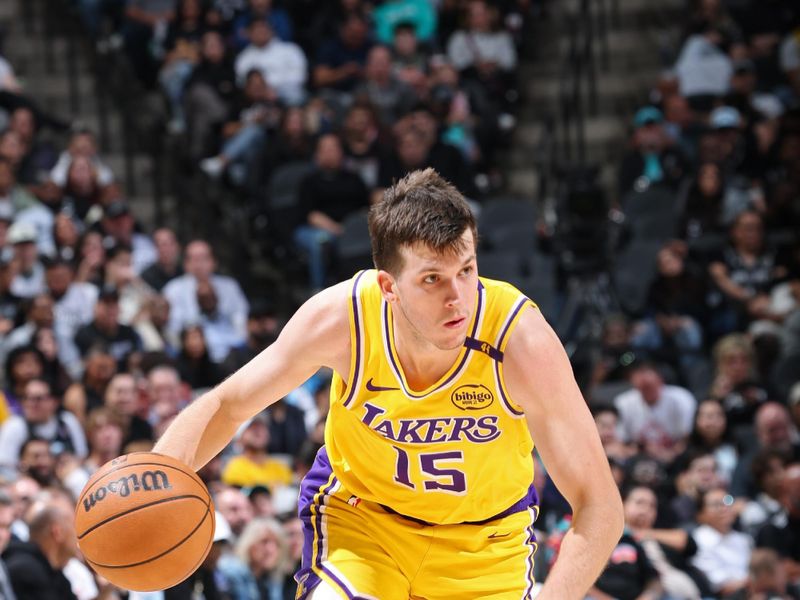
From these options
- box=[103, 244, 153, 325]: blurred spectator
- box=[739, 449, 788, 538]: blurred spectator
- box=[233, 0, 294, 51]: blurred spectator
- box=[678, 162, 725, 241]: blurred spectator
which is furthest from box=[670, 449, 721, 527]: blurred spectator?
box=[233, 0, 294, 51]: blurred spectator

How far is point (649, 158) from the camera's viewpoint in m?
12.8

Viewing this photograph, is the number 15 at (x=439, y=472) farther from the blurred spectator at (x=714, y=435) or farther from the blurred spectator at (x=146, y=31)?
the blurred spectator at (x=146, y=31)

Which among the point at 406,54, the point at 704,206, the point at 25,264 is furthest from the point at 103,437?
the point at 406,54

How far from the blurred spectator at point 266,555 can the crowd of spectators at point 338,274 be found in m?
0.01


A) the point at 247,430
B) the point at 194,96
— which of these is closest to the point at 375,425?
the point at 247,430

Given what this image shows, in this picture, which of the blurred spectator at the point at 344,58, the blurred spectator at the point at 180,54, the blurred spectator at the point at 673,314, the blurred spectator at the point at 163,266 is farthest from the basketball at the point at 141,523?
the blurred spectator at the point at 344,58

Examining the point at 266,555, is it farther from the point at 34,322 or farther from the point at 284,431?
the point at 34,322

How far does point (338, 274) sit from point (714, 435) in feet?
10.8

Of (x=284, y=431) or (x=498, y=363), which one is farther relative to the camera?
(x=284, y=431)

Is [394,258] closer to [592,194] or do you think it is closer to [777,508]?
[777,508]

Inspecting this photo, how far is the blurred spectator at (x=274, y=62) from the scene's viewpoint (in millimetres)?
13344

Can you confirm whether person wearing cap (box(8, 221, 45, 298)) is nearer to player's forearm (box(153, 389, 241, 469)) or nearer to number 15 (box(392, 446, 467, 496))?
player's forearm (box(153, 389, 241, 469))

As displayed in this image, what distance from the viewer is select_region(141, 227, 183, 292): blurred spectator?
11305mm

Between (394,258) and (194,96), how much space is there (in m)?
9.11
